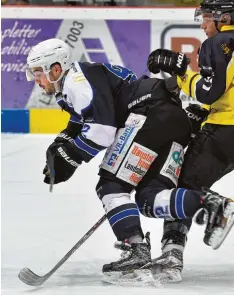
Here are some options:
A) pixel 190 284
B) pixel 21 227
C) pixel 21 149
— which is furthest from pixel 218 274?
pixel 21 149

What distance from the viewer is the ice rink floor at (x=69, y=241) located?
133 inches

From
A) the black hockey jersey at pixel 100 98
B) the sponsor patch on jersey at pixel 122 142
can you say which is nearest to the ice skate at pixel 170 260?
the sponsor patch on jersey at pixel 122 142

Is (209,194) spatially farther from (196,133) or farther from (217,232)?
(196,133)

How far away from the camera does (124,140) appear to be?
3459 millimetres

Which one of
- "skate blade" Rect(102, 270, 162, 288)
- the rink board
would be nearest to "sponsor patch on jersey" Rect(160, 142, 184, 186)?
"skate blade" Rect(102, 270, 162, 288)

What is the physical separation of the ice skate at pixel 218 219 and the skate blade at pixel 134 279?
0.29 meters

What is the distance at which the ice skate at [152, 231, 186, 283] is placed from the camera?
3.41m

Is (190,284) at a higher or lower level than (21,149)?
higher

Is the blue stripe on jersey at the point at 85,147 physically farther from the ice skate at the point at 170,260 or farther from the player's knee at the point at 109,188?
the ice skate at the point at 170,260

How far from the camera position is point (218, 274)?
142 inches

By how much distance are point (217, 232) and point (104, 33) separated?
4.08 m

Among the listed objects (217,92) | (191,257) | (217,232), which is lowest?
(191,257)

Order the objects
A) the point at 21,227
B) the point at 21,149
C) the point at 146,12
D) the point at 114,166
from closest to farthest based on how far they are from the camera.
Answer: the point at 114,166, the point at 21,227, the point at 21,149, the point at 146,12

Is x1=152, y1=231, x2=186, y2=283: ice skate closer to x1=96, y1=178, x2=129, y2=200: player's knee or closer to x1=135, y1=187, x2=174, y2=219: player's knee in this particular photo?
x1=135, y1=187, x2=174, y2=219: player's knee
